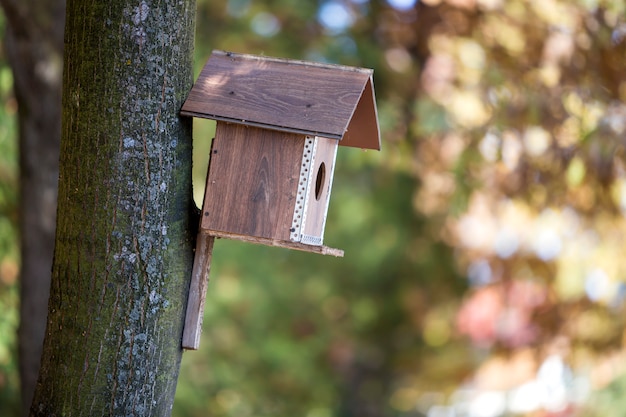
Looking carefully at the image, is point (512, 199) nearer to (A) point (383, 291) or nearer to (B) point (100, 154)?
(B) point (100, 154)

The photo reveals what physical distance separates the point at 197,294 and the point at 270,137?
0.53 meters

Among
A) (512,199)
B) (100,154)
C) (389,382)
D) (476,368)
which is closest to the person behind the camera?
(100,154)

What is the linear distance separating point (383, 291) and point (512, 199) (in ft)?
15.6

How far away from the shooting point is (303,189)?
223 cm

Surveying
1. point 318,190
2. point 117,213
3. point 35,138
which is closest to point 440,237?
point 35,138

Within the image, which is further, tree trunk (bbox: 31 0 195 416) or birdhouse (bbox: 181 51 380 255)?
birdhouse (bbox: 181 51 380 255)

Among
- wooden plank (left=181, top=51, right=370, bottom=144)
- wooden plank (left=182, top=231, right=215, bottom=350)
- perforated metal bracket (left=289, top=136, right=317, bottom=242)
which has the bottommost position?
wooden plank (left=182, top=231, right=215, bottom=350)

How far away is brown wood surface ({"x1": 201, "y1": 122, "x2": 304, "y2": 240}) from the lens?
2.22 m

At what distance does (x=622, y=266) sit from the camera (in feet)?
17.0

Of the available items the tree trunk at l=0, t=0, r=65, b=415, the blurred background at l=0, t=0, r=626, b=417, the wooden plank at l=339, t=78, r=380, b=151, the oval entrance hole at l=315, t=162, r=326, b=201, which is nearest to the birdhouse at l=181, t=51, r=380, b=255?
the oval entrance hole at l=315, t=162, r=326, b=201

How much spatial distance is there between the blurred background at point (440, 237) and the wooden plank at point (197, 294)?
2252 millimetres

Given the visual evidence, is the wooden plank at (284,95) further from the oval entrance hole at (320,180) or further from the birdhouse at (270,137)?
the oval entrance hole at (320,180)

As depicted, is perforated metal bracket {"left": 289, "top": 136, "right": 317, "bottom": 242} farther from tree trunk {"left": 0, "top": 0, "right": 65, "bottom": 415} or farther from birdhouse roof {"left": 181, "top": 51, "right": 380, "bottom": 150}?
tree trunk {"left": 0, "top": 0, "right": 65, "bottom": 415}

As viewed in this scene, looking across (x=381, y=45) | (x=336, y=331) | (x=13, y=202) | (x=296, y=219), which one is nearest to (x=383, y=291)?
(x=336, y=331)
